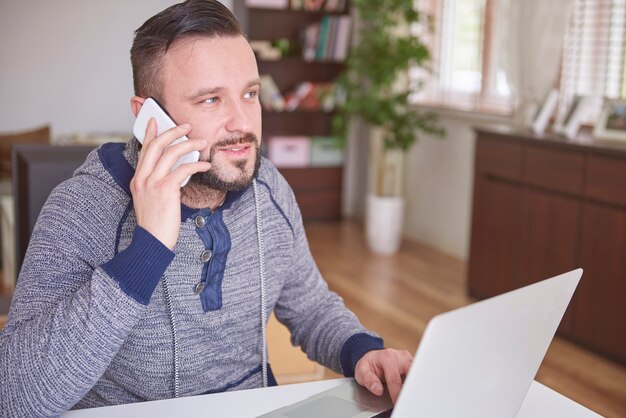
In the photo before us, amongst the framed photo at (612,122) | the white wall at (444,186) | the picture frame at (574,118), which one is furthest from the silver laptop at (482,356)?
the white wall at (444,186)

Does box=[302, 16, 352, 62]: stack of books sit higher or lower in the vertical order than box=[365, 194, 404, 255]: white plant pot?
higher

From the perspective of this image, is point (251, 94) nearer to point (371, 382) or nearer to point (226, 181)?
point (226, 181)

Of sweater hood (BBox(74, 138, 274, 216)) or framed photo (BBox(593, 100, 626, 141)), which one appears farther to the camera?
framed photo (BBox(593, 100, 626, 141))

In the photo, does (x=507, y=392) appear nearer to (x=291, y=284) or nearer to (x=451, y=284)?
(x=291, y=284)

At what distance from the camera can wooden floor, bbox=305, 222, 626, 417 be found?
329 cm

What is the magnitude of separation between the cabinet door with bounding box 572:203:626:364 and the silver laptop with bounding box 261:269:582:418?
2.60 meters

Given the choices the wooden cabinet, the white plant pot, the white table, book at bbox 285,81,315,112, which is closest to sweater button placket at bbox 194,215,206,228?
the white table

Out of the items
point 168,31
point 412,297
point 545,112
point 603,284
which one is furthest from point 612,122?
point 168,31

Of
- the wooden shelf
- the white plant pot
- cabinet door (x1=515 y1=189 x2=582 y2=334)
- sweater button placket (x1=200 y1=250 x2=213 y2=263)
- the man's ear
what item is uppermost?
the man's ear

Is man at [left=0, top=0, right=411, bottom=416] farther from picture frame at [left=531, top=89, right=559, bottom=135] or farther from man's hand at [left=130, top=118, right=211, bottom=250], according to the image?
picture frame at [left=531, top=89, right=559, bottom=135]

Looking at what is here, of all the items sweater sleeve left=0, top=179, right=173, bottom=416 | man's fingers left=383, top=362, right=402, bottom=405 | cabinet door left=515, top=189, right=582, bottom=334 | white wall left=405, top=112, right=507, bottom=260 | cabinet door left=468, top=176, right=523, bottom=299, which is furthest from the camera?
white wall left=405, top=112, right=507, bottom=260

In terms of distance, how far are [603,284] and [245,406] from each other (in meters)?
2.76

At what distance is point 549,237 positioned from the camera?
12.9 feet

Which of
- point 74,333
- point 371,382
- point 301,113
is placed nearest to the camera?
point 74,333
